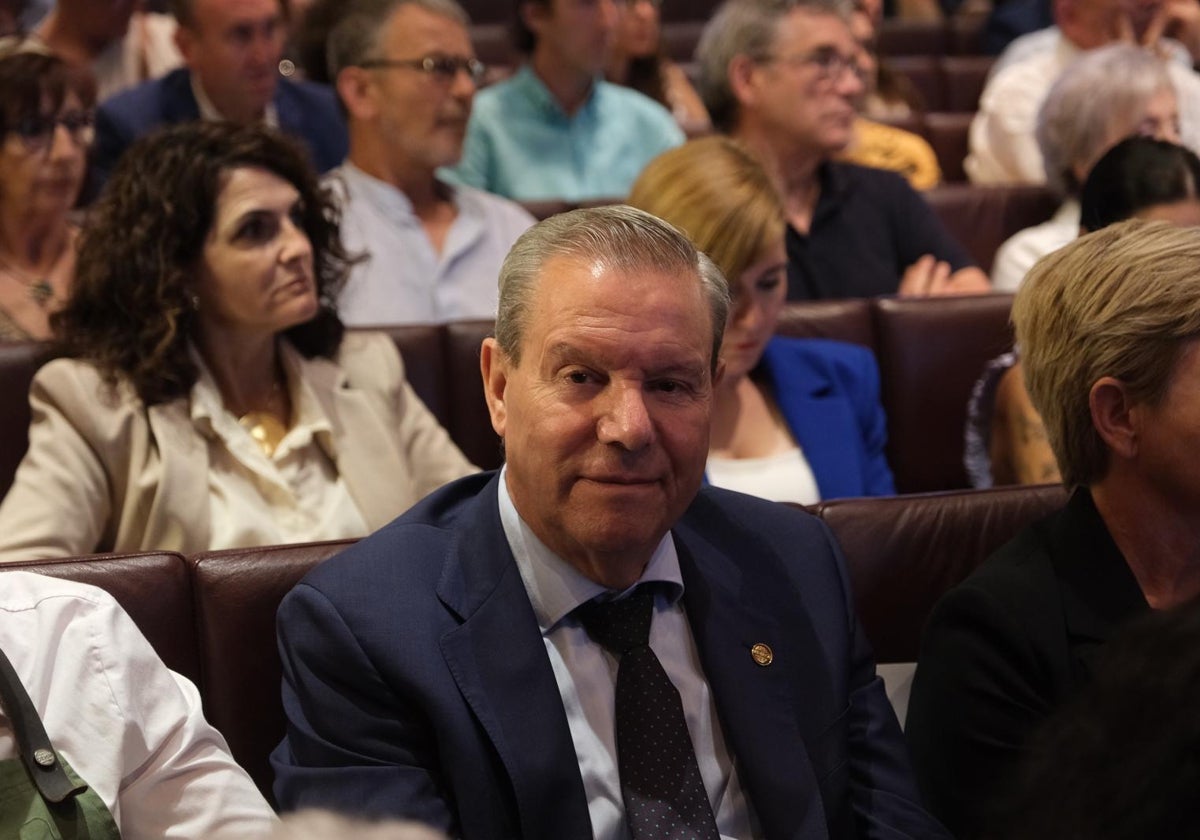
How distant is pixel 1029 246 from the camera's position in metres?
3.43

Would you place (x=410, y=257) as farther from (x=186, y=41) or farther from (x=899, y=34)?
(x=899, y=34)

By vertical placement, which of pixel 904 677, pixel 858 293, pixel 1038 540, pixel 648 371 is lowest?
pixel 858 293

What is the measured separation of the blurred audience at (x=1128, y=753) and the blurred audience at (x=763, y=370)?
5.74 feet

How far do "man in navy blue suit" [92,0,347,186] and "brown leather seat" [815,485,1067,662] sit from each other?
7.12 ft

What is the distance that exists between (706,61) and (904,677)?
219 centimetres

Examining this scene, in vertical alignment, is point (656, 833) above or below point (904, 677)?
above

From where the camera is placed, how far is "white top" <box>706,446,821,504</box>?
8.73 ft

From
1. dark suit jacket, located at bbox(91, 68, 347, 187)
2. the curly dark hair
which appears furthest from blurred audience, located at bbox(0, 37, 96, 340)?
dark suit jacket, located at bbox(91, 68, 347, 187)

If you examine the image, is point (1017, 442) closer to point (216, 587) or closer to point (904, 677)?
Answer: point (904, 677)

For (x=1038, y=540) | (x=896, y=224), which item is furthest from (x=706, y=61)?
(x=1038, y=540)

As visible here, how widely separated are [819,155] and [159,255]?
1.68 meters

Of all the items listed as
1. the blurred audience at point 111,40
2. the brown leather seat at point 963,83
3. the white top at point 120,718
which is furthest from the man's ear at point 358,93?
the brown leather seat at point 963,83

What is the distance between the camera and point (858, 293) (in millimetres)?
3492

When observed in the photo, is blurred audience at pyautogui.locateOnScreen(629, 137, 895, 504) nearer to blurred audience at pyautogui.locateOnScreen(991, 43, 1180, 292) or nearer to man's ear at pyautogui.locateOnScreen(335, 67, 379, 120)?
blurred audience at pyautogui.locateOnScreen(991, 43, 1180, 292)
